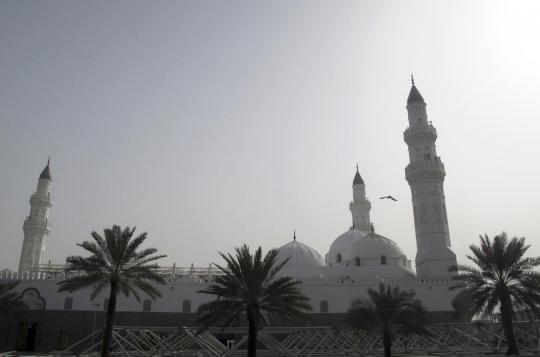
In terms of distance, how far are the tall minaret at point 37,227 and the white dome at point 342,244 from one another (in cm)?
2867

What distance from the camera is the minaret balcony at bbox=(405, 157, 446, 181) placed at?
40.6 metres

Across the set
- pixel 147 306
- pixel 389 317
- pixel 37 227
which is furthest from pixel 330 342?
pixel 37 227

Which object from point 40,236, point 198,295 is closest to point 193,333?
point 198,295

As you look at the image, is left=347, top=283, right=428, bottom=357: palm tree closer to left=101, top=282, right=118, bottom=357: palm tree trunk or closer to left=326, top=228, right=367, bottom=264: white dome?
left=101, top=282, right=118, bottom=357: palm tree trunk

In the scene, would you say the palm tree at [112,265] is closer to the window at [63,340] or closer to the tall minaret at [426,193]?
the window at [63,340]

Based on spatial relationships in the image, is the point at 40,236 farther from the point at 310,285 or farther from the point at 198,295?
the point at 310,285

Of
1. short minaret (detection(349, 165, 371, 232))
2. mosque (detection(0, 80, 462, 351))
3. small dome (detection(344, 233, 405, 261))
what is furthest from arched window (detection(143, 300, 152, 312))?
short minaret (detection(349, 165, 371, 232))

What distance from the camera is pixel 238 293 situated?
21.0 metres

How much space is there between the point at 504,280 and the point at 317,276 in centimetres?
1856

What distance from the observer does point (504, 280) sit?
24.8 meters

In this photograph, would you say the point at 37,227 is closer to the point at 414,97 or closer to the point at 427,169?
the point at 427,169

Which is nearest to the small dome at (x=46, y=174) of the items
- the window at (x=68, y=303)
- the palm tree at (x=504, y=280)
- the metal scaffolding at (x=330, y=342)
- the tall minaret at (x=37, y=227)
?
the tall minaret at (x=37, y=227)

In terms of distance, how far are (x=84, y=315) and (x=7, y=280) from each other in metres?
6.61

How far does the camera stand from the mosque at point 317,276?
3462 centimetres
